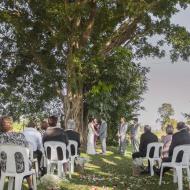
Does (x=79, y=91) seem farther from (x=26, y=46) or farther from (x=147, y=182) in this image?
(x=147, y=182)

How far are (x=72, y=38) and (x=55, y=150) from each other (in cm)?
1225

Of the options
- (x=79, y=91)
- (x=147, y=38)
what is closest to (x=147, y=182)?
(x=79, y=91)

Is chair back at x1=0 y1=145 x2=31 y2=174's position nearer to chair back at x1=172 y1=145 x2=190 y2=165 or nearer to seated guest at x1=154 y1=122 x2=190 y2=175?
chair back at x1=172 y1=145 x2=190 y2=165

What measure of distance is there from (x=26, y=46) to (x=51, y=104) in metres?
5.79

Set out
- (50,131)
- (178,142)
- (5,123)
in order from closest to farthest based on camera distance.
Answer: (5,123), (178,142), (50,131)

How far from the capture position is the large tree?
80.9ft

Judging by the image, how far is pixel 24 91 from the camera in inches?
1248

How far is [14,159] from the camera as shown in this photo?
10219 millimetres

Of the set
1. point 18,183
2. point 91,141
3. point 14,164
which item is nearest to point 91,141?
point 91,141

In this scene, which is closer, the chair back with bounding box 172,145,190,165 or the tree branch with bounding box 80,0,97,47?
the chair back with bounding box 172,145,190,165

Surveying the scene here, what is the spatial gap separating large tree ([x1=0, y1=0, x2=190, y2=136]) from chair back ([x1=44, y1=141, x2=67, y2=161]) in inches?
407

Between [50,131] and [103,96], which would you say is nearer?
[50,131]

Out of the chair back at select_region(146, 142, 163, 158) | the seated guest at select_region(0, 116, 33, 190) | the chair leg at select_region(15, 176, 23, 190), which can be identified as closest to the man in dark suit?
the chair back at select_region(146, 142, 163, 158)

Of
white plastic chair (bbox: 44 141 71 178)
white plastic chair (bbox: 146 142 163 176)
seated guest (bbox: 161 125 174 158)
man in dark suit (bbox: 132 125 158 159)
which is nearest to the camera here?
white plastic chair (bbox: 44 141 71 178)
